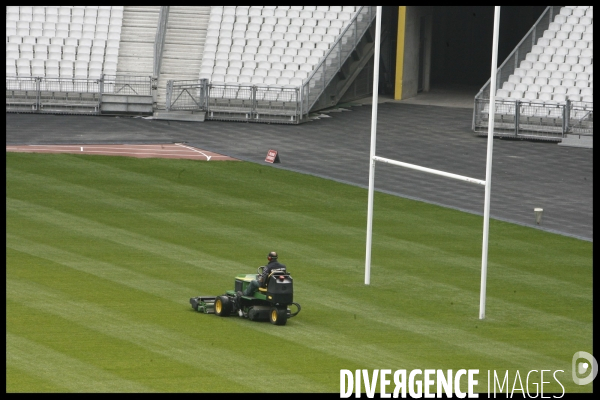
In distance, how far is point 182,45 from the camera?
42.2 m

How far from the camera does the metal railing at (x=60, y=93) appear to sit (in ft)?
127

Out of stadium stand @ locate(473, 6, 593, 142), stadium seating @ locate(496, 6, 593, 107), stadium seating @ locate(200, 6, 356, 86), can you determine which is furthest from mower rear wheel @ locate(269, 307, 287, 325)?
stadium seating @ locate(200, 6, 356, 86)

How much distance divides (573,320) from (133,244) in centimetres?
843

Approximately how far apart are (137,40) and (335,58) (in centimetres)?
738

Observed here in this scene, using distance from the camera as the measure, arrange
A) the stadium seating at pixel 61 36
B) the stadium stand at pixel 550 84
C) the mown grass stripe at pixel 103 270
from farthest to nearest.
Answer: the stadium seating at pixel 61 36
the stadium stand at pixel 550 84
the mown grass stripe at pixel 103 270

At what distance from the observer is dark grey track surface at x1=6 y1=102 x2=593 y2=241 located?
27438 mm

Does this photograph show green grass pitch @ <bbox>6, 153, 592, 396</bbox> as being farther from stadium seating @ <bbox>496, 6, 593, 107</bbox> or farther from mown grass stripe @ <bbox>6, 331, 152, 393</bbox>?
stadium seating @ <bbox>496, 6, 593, 107</bbox>

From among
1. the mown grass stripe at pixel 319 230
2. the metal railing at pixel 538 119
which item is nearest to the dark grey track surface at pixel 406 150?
the metal railing at pixel 538 119

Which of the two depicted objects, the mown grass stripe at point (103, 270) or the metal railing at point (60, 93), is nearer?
the mown grass stripe at point (103, 270)

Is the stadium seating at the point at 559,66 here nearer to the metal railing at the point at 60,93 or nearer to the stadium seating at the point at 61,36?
the metal railing at the point at 60,93

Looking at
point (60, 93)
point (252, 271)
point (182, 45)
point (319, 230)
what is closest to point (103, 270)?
point (252, 271)

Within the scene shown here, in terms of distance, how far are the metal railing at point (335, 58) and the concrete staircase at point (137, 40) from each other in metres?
5.86

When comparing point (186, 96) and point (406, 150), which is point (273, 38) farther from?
point (406, 150)

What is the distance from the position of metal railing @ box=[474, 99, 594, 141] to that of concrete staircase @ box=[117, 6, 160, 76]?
39.8ft
